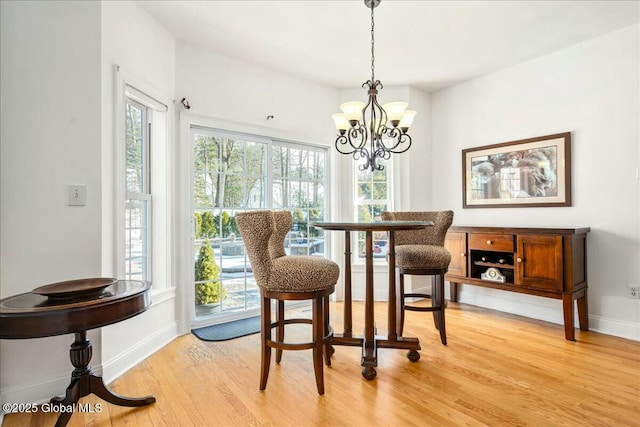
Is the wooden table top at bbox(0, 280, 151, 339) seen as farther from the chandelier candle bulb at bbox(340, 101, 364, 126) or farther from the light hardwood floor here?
the chandelier candle bulb at bbox(340, 101, 364, 126)

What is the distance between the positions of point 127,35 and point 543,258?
3.72m

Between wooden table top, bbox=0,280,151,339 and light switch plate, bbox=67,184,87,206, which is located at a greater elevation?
light switch plate, bbox=67,184,87,206

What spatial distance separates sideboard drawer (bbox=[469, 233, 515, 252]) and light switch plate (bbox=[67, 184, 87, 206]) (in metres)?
3.29

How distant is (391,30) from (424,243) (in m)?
1.84

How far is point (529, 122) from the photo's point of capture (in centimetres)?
342

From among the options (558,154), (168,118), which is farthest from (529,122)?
(168,118)

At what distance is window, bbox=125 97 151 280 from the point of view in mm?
2525

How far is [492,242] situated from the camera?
10.6 ft

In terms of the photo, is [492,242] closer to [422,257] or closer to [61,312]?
[422,257]

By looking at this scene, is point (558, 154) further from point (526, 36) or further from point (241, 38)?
point (241, 38)

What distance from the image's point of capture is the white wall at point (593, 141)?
9.24 feet

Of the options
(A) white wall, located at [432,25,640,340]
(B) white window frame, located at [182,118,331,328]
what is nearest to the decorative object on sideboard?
(A) white wall, located at [432,25,640,340]

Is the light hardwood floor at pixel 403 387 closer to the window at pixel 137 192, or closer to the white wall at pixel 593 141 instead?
the white wall at pixel 593 141

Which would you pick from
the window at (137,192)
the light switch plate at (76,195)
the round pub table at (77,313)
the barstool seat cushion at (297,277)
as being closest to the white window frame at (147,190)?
the window at (137,192)
